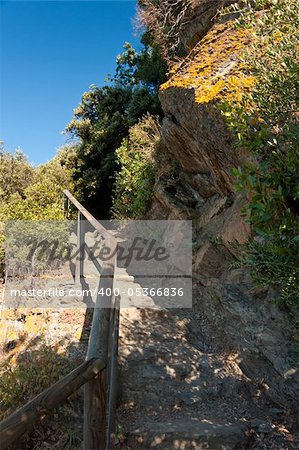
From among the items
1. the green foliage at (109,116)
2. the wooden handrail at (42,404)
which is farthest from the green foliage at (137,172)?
the wooden handrail at (42,404)

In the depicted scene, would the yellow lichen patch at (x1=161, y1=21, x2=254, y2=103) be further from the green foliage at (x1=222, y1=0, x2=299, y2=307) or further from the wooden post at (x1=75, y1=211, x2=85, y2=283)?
the wooden post at (x1=75, y1=211, x2=85, y2=283)

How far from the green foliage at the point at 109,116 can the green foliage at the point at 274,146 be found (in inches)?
330

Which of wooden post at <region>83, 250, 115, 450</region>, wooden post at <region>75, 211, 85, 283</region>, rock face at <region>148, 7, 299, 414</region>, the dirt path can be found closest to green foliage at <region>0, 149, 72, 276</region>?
wooden post at <region>75, 211, 85, 283</region>

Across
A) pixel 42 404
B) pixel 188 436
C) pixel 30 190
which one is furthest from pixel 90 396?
pixel 30 190

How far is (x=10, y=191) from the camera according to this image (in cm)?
977

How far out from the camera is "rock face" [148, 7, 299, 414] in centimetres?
363

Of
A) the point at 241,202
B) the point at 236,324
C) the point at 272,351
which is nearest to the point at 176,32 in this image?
the point at 241,202

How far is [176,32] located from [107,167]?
5153 millimetres

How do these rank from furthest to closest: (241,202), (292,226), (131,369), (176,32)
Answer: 1. (176,32)
2. (241,202)
3. (131,369)
4. (292,226)

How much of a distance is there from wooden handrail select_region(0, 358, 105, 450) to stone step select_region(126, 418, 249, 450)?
5.29 feet

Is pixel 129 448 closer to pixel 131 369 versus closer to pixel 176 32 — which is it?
pixel 131 369

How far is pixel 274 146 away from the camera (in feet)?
6.82

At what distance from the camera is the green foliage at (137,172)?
8.01 m

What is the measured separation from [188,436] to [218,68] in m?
4.18
